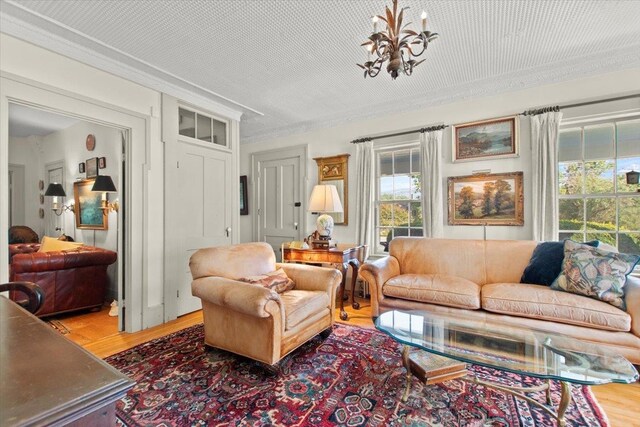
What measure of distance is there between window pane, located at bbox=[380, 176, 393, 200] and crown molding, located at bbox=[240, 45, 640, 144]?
2.16ft

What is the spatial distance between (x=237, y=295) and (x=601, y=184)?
3.66m

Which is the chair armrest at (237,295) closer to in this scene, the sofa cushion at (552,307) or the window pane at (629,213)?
the sofa cushion at (552,307)

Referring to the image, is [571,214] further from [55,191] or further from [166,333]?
[55,191]

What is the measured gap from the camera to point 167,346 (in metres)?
2.68

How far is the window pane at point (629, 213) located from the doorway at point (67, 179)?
4999 mm

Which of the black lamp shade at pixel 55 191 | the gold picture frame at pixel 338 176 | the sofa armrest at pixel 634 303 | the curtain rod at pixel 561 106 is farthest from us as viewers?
the black lamp shade at pixel 55 191

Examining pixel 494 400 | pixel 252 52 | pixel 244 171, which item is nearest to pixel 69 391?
pixel 494 400

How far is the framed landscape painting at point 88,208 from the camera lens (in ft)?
14.2

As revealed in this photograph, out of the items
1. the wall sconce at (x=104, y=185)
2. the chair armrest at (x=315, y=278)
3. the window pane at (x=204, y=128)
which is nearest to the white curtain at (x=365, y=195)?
the chair armrest at (x=315, y=278)

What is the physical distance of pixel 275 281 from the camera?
2.71 m

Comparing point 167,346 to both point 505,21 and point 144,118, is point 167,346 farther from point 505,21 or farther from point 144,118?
point 505,21

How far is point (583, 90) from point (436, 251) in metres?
2.14

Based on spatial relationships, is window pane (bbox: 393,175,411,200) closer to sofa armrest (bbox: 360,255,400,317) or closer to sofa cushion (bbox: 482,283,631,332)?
sofa armrest (bbox: 360,255,400,317)

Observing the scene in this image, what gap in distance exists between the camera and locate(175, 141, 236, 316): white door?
355 cm
